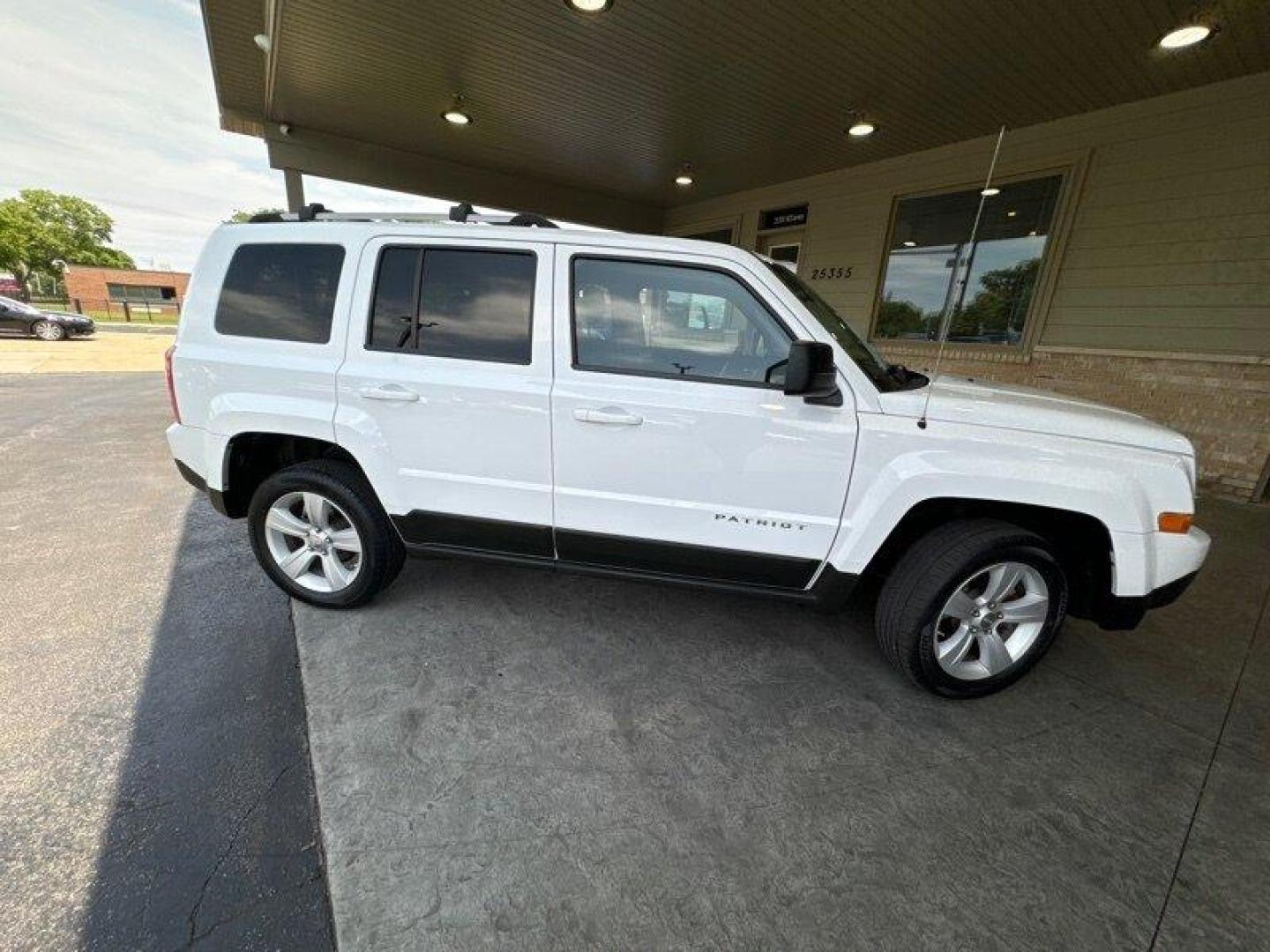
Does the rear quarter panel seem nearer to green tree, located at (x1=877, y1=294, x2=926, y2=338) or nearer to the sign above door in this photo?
green tree, located at (x1=877, y1=294, x2=926, y2=338)

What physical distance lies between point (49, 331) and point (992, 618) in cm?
2512

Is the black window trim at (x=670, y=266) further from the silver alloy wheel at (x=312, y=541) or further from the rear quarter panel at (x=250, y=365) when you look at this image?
the silver alloy wheel at (x=312, y=541)

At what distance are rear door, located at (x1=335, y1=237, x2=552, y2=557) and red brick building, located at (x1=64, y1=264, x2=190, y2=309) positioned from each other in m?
51.3

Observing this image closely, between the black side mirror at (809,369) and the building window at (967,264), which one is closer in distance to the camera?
the black side mirror at (809,369)

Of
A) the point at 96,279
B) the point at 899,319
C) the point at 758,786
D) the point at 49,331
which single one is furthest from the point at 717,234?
the point at 96,279

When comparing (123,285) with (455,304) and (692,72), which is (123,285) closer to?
(692,72)

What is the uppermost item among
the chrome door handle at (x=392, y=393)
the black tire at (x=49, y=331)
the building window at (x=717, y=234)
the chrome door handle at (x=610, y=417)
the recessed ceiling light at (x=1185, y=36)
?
the recessed ceiling light at (x=1185, y=36)

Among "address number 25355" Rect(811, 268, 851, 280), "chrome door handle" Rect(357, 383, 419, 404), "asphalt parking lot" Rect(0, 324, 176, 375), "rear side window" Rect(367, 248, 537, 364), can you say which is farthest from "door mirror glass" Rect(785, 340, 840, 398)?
"asphalt parking lot" Rect(0, 324, 176, 375)

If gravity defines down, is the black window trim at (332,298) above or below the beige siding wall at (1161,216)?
below

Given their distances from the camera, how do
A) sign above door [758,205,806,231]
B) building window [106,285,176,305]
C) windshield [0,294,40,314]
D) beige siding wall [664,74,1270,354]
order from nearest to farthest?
1. beige siding wall [664,74,1270,354]
2. sign above door [758,205,806,231]
3. windshield [0,294,40,314]
4. building window [106,285,176,305]

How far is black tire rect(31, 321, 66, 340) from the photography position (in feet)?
53.9

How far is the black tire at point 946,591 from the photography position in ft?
7.62

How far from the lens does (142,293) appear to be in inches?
1951

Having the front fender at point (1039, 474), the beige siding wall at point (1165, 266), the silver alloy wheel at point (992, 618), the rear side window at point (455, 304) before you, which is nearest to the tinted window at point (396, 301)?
the rear side window at point (455, 304)
